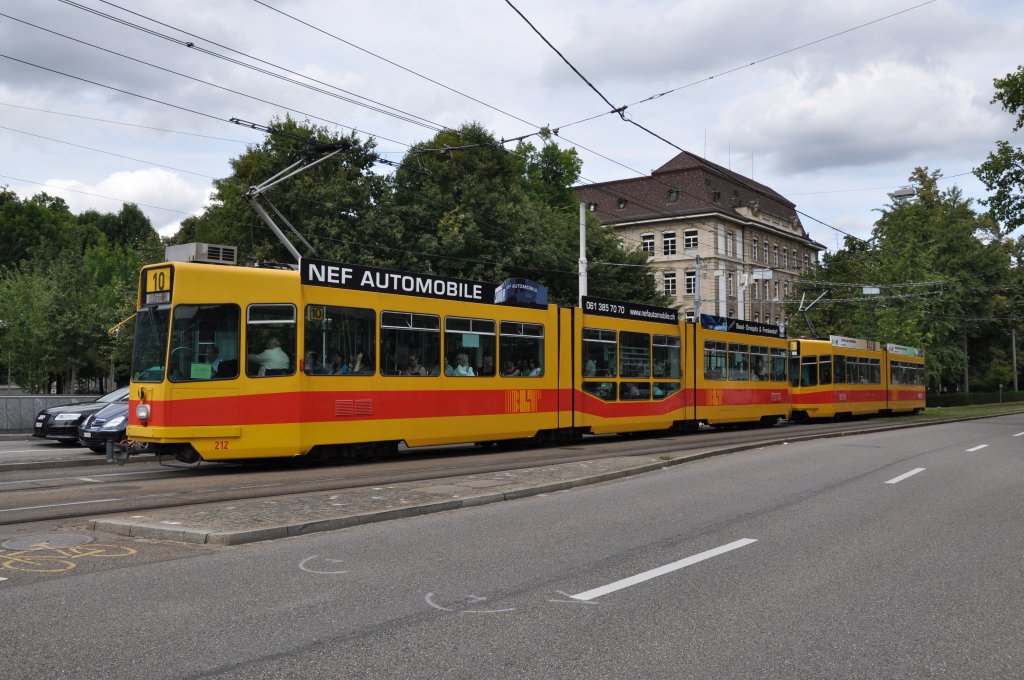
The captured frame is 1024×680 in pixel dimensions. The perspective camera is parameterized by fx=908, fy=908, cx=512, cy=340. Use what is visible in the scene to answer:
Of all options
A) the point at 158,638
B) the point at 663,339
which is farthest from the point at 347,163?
the point at 158,638

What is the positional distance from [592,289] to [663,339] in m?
23.5

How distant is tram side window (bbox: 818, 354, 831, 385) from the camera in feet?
113

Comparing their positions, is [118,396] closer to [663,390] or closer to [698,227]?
[663,390]

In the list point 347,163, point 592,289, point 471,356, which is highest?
point 347,163

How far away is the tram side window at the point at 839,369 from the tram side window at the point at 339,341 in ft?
80.2

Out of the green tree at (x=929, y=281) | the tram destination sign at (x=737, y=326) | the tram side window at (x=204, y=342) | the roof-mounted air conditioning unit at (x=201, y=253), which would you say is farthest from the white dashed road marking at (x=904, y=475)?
the green tree at (x=929, y=281)

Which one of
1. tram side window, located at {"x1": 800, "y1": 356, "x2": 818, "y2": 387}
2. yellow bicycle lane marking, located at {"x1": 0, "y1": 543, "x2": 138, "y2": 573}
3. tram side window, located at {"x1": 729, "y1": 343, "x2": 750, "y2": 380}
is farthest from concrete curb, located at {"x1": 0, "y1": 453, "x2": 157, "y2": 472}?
tram side window, located at {"x1": 800, "y1": 356, "x2": 818, "y2": 387}

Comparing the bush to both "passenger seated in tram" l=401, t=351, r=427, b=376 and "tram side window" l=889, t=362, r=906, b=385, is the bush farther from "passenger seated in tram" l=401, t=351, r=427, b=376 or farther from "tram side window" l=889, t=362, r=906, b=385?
"passenger seated in tram" l=401, t=351, r=427, b=376

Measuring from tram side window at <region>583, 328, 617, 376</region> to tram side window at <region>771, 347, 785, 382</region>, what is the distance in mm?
10106

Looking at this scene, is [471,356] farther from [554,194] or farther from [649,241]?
[649,241]

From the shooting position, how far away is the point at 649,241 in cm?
8138

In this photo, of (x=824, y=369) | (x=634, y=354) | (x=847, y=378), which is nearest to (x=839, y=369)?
(x=847, y=378)

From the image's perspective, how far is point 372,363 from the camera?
51.5 feet

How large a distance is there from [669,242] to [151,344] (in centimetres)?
6966
